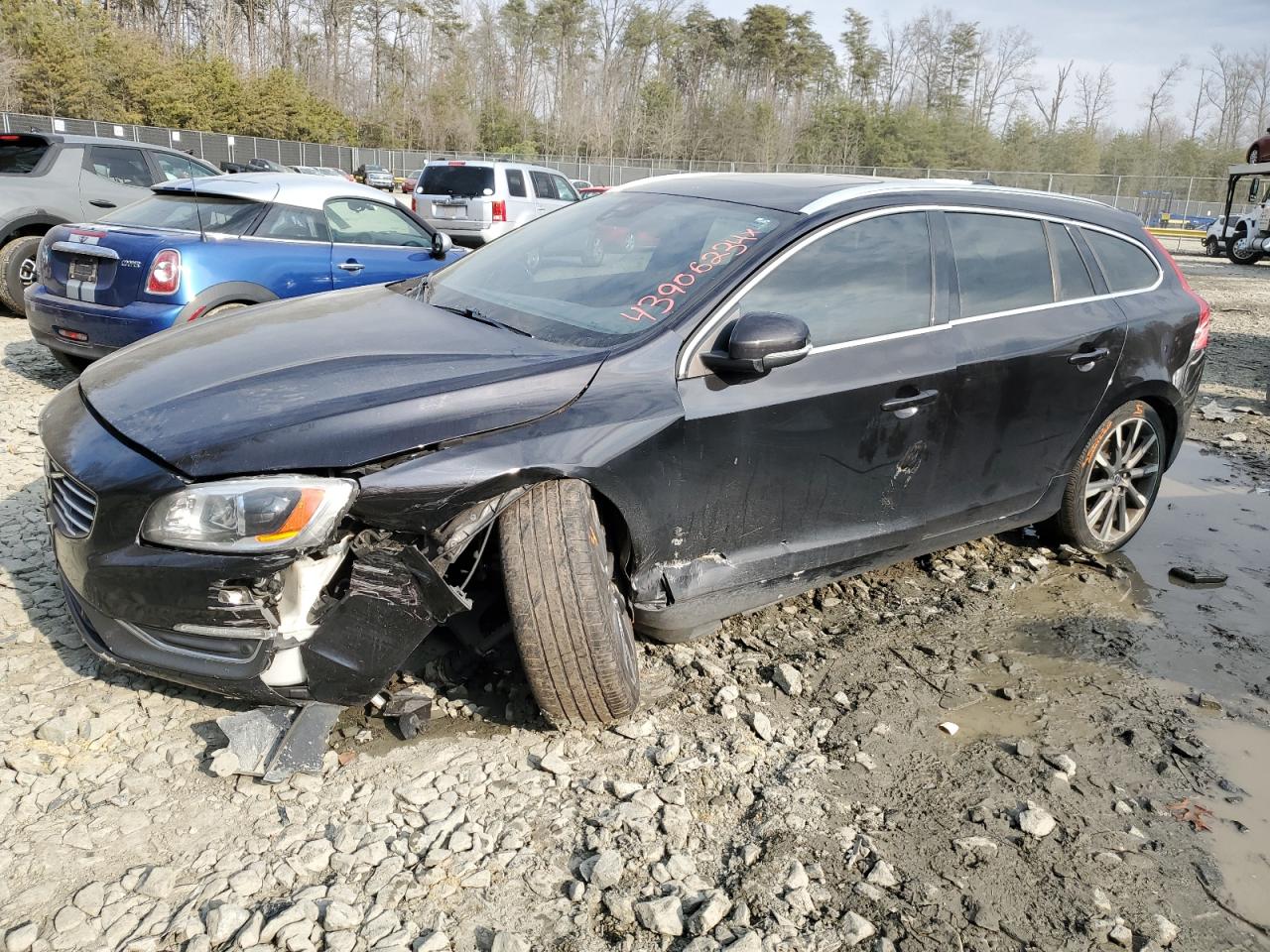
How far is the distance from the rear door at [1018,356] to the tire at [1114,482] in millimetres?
226

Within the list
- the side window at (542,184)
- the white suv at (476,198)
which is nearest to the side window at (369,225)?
the white suv at (476,198)

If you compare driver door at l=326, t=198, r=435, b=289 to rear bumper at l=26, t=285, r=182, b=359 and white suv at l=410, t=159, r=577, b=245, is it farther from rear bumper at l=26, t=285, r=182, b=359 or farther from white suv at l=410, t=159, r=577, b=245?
white suv at l=410, t=159, r=577, b=245

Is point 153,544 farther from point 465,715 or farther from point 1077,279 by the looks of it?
point 1077,279

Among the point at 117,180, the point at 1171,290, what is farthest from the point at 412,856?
the point at 117,180

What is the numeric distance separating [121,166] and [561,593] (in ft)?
30.7

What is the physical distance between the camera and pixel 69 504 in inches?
115

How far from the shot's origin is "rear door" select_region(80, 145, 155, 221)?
9422mm

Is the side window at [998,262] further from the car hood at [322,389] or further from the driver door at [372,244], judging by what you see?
the driver door at [372,244]

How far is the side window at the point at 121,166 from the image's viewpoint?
9.65m

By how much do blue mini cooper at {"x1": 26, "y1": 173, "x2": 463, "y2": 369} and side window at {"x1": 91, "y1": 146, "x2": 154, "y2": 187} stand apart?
3.19 meters

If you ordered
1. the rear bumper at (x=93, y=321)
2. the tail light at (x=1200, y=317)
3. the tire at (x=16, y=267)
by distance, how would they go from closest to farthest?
the tail light at (x=1200, y=317), the rear bumper at (x=93, y=321), the tire at (x=16, y=267)

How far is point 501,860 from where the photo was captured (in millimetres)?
2568

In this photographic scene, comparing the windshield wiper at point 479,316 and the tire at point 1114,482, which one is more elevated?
the windshield wiper at point 479,316

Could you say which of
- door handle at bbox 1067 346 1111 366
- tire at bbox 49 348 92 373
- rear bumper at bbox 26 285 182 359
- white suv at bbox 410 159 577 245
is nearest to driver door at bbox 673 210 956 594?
door handle at bbox 1067 346 1111 366
